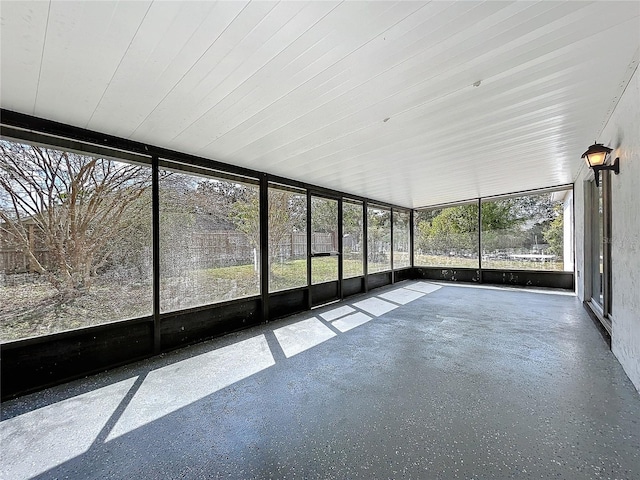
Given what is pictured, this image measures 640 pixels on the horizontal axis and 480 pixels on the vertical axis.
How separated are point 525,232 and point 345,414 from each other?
7740 millimetres

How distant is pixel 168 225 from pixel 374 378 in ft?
9.54

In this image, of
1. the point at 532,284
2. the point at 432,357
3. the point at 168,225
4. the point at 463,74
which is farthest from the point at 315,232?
the point at 532,284

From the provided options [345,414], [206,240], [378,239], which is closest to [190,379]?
[345,414]

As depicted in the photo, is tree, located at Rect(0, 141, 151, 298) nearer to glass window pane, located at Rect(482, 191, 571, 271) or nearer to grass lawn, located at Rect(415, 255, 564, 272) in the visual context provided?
grass lawn, located at Rect(415, 255, 564, 272)

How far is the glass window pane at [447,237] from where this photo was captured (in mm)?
8570

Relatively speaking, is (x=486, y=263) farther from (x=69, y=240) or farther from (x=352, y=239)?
(x=69, y=240)

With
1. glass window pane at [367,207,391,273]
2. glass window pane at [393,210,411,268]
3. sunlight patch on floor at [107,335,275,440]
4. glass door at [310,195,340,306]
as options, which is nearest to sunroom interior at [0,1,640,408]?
glass door at [310,195,340,306]

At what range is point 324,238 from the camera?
19.6 feet

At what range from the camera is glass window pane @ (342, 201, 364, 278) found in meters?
6.59

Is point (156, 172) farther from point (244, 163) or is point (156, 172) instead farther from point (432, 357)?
point (432, 357)

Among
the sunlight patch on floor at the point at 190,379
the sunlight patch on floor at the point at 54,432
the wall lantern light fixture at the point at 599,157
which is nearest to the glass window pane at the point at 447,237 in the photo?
the wall lantern light fixture at the point at 599,157

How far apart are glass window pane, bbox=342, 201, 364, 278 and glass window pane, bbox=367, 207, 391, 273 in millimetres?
419

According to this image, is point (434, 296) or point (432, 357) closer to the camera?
point (432, 357)

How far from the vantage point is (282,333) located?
4.16m
